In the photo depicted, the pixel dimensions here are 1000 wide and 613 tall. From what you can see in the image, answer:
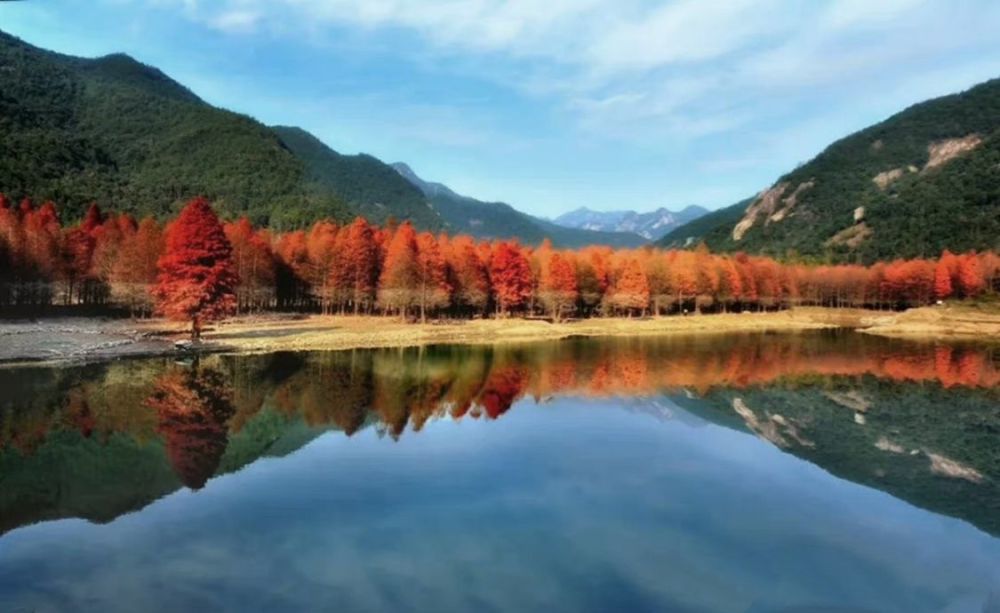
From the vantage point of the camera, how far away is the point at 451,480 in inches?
933

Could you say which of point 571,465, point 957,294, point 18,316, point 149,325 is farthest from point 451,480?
point 957,294

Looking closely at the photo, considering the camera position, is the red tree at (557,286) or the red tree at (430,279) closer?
the red tree at (430,279)

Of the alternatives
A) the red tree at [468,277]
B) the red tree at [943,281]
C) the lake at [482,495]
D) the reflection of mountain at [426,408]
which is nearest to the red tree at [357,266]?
the red tree at [468,277]

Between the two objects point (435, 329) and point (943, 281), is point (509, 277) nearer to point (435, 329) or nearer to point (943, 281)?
point (435, 329)

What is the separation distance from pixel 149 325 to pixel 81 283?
1237 cm

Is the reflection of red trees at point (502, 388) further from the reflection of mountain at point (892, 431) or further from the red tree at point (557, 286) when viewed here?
the red tree at point (557, 286)

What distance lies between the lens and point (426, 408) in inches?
1433

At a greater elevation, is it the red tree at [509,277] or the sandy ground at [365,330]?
the red tree at [509,277]

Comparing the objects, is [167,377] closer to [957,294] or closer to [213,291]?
[213,291]

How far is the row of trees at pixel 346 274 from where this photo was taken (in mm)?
57438

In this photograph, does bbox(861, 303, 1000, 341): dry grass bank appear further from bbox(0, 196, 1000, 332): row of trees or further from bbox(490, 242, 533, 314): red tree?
bbox(490, 242, 533, 314): red tree

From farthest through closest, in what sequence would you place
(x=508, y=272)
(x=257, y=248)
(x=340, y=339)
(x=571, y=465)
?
(x=508, y=272) → (x=257, y=248) → (x=340, y=339) → (x=571, y=465)

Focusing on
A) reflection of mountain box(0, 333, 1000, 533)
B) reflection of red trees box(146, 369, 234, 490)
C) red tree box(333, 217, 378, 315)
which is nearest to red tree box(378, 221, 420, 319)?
red tree box(333, 217, 378, 315)

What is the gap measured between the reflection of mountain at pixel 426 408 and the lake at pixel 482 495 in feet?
0.63
